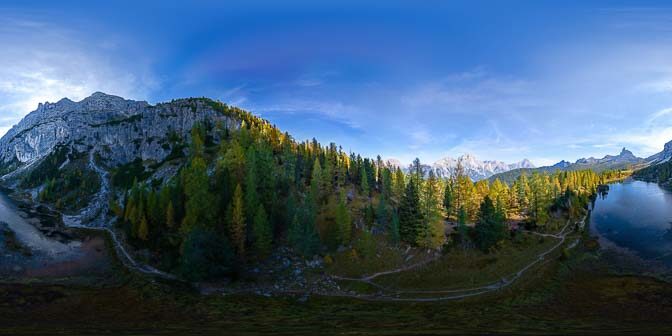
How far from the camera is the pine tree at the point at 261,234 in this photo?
7719 cm

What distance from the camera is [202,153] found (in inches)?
5920

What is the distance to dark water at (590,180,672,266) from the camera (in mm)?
84938

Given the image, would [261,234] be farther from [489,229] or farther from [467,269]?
[489,229]

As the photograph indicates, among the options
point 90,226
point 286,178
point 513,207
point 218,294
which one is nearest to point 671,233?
point 513,207

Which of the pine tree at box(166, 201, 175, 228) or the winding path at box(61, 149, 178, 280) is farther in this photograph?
the pine tree at box(166, 201, 175, 228)

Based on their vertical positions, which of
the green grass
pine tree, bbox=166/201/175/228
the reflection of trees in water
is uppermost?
pine tree, bbox=166/201/175/228

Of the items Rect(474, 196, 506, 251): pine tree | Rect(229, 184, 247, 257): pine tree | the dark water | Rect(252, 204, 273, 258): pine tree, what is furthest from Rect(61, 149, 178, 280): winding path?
the dark water

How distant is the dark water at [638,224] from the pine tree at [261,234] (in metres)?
84.1

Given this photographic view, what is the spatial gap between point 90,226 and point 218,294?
100337mm

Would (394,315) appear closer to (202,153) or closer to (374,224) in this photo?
(374,224)

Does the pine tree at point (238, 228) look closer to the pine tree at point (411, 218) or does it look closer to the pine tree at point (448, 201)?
the pine tree at point (411, 218)

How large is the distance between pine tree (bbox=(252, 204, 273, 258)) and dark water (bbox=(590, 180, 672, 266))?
84.1 m

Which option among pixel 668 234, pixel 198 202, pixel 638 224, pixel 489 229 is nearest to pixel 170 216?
pixel 198 202

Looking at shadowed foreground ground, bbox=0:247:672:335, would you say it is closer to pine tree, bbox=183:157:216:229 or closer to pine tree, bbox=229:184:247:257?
pine tree, bbox=229:184:247:257
